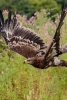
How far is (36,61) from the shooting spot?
4664 mm

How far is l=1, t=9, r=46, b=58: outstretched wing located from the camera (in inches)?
188

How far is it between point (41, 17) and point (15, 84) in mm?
2294

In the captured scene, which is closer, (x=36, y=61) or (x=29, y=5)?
(x=36, y=61)

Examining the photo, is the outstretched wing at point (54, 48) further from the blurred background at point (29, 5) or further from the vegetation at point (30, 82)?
the blurred background at point (29, 5)

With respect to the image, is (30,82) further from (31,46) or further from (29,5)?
(29,5)

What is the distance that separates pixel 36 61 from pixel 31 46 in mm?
257

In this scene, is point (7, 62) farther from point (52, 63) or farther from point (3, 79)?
point (52, 63)

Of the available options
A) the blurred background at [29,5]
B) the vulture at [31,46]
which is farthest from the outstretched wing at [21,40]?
the blurred background at [29,5]

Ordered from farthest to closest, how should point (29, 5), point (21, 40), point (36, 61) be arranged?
1. point (29, 5)
2. point (21, 40)
3. point (36, 61)

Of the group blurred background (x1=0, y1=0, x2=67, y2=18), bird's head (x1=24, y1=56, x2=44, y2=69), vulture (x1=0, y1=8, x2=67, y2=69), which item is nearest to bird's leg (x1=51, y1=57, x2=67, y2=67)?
vulture (x1=0, y1=8, x2=67, y2=69)

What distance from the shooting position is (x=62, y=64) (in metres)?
4.74

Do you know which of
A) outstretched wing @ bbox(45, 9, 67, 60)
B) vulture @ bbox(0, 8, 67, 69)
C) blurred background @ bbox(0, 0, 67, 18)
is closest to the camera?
outstretched wing @ bbox(45, 9, 67, 60)

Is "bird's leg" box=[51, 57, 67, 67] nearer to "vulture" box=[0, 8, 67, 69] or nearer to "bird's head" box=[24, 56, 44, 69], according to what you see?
"vulture" box=[0, 8, 67, 69]

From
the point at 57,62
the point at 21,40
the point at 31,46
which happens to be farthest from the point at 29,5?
the point at 57,62
